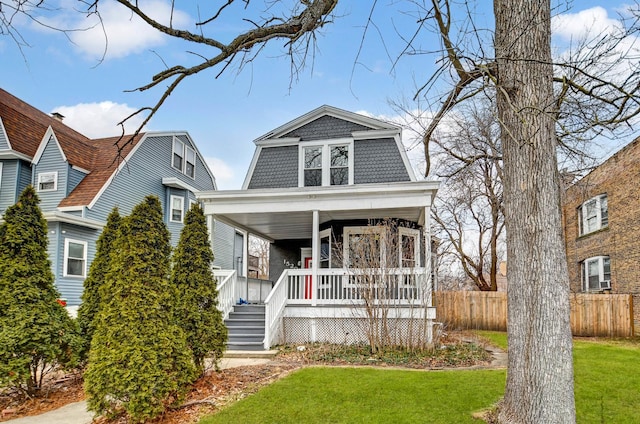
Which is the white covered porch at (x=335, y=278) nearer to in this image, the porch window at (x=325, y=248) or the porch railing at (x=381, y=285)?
the porch railing at (x=381, y=285)

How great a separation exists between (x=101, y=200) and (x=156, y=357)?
11292 mm

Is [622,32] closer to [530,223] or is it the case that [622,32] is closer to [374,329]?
[530,223]

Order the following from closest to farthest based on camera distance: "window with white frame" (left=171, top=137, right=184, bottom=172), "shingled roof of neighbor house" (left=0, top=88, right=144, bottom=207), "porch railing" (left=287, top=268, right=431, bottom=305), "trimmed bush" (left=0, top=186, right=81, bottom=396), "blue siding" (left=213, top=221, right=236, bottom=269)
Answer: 1. "trimmed bush" (left=0, top=186, right=81, bottom=396)
2. "porch railing" (left=287, top=268, right=431, bottom=305)
3. "shingled roof of neighbor house" (left=0, top=88, right=144, bottom=207)
4. "window with white frame" (left=171, top=137, right=184, bottom=172)
5. "blue siding" (left=213, top=221, right=236, bottom=269)

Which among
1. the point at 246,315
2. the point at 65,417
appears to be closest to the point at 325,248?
the point at 246,315

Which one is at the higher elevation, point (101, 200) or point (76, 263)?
point (101, 200)

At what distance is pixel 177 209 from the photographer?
18500 mm

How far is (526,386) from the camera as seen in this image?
4129 mm

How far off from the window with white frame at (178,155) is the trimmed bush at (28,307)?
41.8ft

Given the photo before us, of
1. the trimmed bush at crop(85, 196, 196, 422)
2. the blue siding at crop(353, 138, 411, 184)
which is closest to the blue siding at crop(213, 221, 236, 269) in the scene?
the blue siding at crop(353, 138, 411, 184)

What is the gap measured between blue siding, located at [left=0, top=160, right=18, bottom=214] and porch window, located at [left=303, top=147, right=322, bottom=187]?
9384mm

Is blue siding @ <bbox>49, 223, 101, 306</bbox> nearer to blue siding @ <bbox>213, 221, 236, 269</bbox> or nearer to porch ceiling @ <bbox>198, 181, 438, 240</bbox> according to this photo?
porch ceiling @ <bbox>198, 181, 438, 240</bbox>

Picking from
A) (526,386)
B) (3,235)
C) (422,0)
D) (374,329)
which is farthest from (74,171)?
(526,386)

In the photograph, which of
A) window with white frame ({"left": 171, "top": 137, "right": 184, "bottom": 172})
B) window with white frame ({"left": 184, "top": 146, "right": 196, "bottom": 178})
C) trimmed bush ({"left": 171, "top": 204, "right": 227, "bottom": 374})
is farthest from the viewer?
window with white frame ({"left": 184, "top": 146, "right": 196, "bottom": 178})

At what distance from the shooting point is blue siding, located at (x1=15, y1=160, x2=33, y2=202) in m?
14.7
